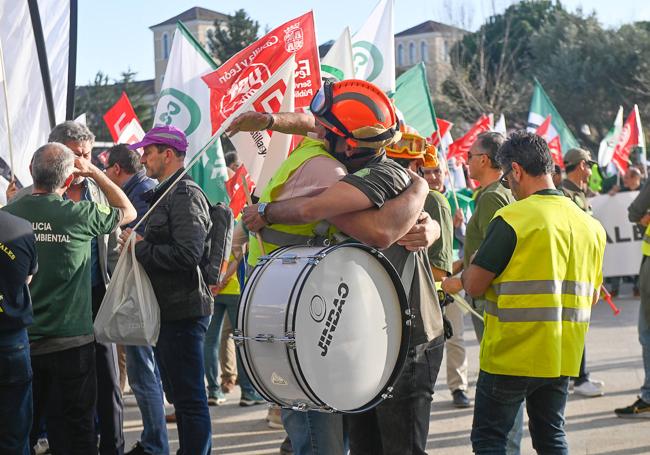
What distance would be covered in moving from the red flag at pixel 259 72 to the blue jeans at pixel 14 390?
9.42 feet

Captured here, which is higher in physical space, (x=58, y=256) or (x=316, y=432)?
(x=58, y=256)

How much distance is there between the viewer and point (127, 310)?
531cm

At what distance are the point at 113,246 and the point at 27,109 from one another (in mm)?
1548

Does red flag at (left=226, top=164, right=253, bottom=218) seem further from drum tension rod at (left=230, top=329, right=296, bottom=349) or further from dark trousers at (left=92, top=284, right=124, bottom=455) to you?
drum tension rod at (left=230, top=329, right=296, bottom=349)

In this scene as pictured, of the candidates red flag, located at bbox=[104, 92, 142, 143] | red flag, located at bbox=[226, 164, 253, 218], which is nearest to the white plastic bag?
red flag, located at bbox=[226, 164, 253, 218]

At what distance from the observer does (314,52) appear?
7527 millimetres

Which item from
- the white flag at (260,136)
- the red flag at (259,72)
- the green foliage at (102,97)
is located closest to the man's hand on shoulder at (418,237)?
the white flag at (260,136)

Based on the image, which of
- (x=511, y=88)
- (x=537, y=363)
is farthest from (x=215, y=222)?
(x=511, y=88)

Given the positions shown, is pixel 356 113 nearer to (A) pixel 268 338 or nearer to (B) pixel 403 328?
(B) pixel 403 328

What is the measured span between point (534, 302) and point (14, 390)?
2460 mm

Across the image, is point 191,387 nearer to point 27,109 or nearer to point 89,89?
point 27,109

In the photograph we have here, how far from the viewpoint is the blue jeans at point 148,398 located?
637cm

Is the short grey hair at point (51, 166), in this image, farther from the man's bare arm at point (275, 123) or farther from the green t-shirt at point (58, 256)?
the man's bare arm at point (275, 123)


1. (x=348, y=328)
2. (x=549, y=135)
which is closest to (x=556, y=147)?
(x=549, y=135)
